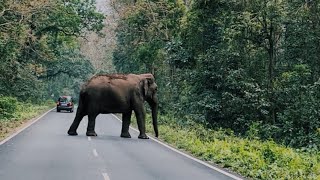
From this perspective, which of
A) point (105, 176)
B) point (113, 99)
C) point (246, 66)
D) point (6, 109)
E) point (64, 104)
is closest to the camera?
point (105, 176)

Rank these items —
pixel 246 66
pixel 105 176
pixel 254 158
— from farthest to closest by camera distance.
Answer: pixel 246 66 → pixel 254 158 → pixel 105 176

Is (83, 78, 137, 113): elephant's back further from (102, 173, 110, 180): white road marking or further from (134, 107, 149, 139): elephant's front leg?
(102, 173, 110, 180): white road marking

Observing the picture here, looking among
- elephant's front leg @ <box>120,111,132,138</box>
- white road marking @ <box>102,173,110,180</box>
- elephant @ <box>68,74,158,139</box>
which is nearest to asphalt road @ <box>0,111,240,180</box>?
white road marking @ <box>102,173,110,180</box>

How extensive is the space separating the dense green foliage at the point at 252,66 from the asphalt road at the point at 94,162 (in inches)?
313

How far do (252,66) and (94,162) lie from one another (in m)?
16.9

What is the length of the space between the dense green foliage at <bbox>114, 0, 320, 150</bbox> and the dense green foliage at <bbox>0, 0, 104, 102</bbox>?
358 inches

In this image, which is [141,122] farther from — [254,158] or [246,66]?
[254,158]

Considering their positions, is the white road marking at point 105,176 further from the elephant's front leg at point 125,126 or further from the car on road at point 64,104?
the car on road at point 64,104

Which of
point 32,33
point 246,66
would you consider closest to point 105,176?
point 246,66

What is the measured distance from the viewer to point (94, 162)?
46.9 feet

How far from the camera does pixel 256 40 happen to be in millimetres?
29188

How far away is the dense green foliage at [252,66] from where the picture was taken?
25625mm

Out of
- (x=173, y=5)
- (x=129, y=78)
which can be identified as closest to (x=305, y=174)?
(x=129, y=78)

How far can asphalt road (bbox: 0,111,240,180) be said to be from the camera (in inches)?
468
